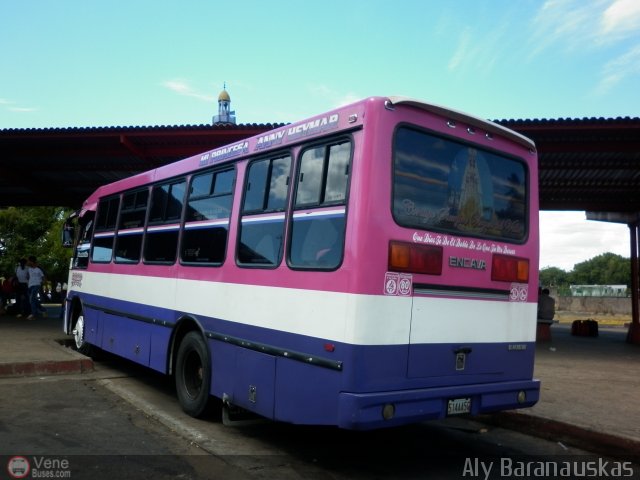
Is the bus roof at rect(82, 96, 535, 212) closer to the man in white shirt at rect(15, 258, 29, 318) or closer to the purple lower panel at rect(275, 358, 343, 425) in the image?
the purple lower panel at rect(275, 358, 343, 425)

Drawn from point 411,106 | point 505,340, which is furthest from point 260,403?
point 411,106

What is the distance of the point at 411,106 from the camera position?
15.9 feet

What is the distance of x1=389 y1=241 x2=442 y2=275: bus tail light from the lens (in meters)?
4.59

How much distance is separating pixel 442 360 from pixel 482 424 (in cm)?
262

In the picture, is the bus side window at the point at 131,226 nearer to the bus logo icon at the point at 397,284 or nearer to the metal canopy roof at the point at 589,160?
the bus logo icon at the point at 397,284

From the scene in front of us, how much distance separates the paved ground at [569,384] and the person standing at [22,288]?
2649mm

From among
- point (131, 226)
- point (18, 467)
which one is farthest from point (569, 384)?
point (18, 467)

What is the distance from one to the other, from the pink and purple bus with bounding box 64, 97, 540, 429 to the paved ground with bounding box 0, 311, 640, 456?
1.09 m

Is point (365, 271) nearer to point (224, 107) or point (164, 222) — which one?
point (164, 222)

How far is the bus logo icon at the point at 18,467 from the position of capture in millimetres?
4584

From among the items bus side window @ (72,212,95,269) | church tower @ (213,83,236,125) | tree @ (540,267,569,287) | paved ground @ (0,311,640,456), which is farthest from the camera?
tree @ (540,267,569,287)

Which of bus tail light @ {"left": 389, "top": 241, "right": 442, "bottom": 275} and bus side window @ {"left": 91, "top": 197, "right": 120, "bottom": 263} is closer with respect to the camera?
bus tail light @ {"left": 389, "top": 241, "right": 442, "bottom": 275}

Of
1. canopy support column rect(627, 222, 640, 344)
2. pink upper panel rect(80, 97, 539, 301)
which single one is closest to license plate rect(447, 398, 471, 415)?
pink upper panel rect(80, 97, 539, 301)

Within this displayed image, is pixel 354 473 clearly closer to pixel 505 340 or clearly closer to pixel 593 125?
pixel 505 340
